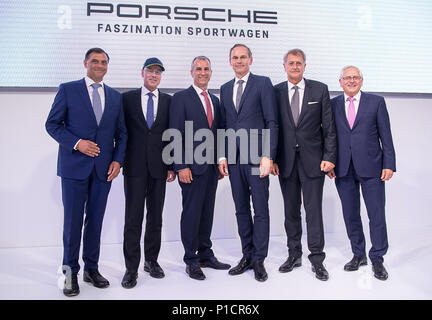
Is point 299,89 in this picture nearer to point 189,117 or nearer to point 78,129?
point 189,117

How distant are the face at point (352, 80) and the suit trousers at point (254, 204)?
99 centimetres

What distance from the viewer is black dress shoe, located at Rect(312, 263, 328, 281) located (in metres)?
2.69

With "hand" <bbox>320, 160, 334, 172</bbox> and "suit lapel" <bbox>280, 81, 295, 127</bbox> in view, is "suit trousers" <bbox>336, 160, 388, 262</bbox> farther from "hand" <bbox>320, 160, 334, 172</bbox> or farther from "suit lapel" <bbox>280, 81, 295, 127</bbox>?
"suit lapel" <bbox>280, 81, 295, 127</bbox>

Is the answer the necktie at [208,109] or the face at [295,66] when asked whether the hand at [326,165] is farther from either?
the necktie at [208,109]

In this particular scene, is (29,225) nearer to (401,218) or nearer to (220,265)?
(220,265)

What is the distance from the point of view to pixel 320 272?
8.93 feet

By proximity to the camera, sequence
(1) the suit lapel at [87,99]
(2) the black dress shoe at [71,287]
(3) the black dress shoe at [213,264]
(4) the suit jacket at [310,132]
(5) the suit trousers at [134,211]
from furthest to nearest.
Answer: (3) the black dress shoe at [213,264], (4) the suit jacket at [310,132], (5) the suit trousers at [134,211], (1) the suit lapel at [87,99], (2) the black dress shoe at [71,287]

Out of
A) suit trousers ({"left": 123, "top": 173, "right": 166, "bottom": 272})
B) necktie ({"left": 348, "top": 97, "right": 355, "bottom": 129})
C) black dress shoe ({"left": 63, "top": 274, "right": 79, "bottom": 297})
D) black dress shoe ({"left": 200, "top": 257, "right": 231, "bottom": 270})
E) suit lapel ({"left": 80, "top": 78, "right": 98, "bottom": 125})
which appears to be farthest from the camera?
black dress shoe ({"left": 200, "top": 257, "right": 231, "bottom": 270})

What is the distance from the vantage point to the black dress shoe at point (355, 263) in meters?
2.90

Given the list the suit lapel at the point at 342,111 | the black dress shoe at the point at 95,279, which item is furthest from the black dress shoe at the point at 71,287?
the suit lapel at the point at 342,111

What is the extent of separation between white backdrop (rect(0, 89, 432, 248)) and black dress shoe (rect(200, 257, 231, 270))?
1.11m

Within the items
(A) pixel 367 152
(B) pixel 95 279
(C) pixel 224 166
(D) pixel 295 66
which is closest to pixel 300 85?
(D) pixel 295 66

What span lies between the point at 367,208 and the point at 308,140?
2.47 feet

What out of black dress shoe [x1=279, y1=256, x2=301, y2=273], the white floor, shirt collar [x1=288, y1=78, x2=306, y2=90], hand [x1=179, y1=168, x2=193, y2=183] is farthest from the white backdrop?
shirt collar [x1=288, y1=78, x2=306, y2=90]
